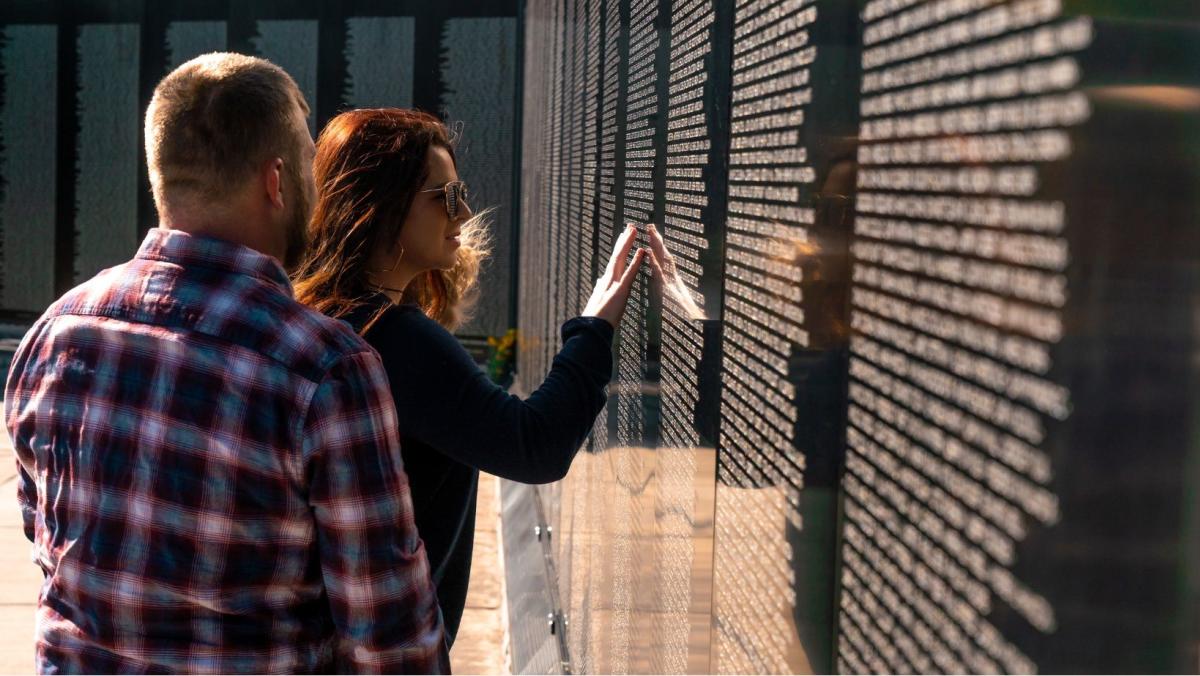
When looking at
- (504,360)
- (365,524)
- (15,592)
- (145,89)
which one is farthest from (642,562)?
(145,89)

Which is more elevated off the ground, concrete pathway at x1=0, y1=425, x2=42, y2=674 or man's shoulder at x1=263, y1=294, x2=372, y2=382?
man's shoulder at x1=263, y1=294, x2=372, y2=382

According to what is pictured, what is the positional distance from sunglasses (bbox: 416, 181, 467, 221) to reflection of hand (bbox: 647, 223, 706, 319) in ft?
1.15

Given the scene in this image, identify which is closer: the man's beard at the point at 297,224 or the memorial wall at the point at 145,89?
the man's beard at the point at 297,224

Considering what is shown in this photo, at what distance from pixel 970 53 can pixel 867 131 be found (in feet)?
0.82

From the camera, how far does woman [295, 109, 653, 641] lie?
2.08 metres

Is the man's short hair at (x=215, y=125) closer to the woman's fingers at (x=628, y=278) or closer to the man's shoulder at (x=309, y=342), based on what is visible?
the man's shoulder at (x=309, y=342)

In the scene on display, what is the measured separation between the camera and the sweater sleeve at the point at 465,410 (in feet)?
6.79

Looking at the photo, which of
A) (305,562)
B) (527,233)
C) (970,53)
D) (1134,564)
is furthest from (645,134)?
(527,233)

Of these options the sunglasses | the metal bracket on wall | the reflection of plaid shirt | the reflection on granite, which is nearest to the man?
the reflection of plaid shirt

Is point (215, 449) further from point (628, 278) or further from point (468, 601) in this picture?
point (468, 601)

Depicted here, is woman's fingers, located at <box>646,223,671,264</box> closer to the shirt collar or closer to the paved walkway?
the shirt collar

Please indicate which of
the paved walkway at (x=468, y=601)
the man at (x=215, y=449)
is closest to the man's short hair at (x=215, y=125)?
the man at (x=215, y=449)

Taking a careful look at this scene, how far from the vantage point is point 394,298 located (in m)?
2.34

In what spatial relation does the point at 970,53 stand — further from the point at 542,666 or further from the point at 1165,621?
the point at 542,666
